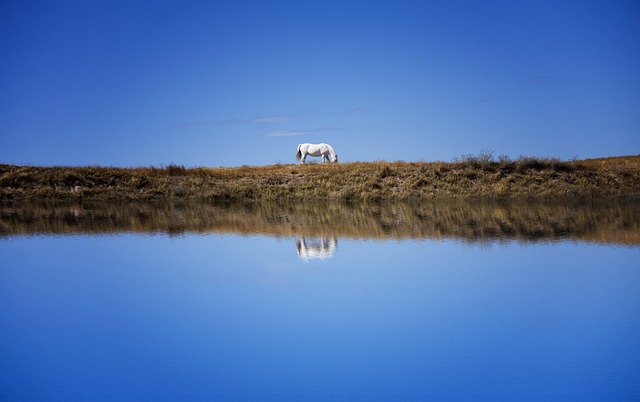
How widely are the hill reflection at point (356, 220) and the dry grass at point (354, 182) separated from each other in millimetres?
3022

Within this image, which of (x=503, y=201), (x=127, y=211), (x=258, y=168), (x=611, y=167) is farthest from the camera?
(x=258, y=168)

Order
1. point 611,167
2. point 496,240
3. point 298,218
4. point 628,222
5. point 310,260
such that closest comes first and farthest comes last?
point 310,260 < point 496,240 < point 628,222 < point 298,218 < point 611,167

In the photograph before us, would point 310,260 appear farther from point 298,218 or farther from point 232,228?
point 298,218

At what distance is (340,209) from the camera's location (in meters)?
21.4

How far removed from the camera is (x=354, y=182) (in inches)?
1088

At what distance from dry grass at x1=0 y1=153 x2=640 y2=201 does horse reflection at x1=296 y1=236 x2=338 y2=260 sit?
13718 mm

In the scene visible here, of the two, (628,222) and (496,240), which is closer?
(496,240)

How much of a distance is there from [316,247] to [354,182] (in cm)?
1606

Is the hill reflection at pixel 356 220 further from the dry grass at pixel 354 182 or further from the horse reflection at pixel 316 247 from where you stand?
the dry grass at pixel 354 182

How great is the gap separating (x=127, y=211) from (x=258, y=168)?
35.7 feet

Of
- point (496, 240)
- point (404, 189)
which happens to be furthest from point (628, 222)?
point (404, 189)

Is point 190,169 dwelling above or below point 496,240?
above

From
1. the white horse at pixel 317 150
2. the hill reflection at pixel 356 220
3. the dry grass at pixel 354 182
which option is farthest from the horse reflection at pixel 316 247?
the white horse at pixel 317 150

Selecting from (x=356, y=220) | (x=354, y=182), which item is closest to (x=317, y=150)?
(x=354, y=182)
